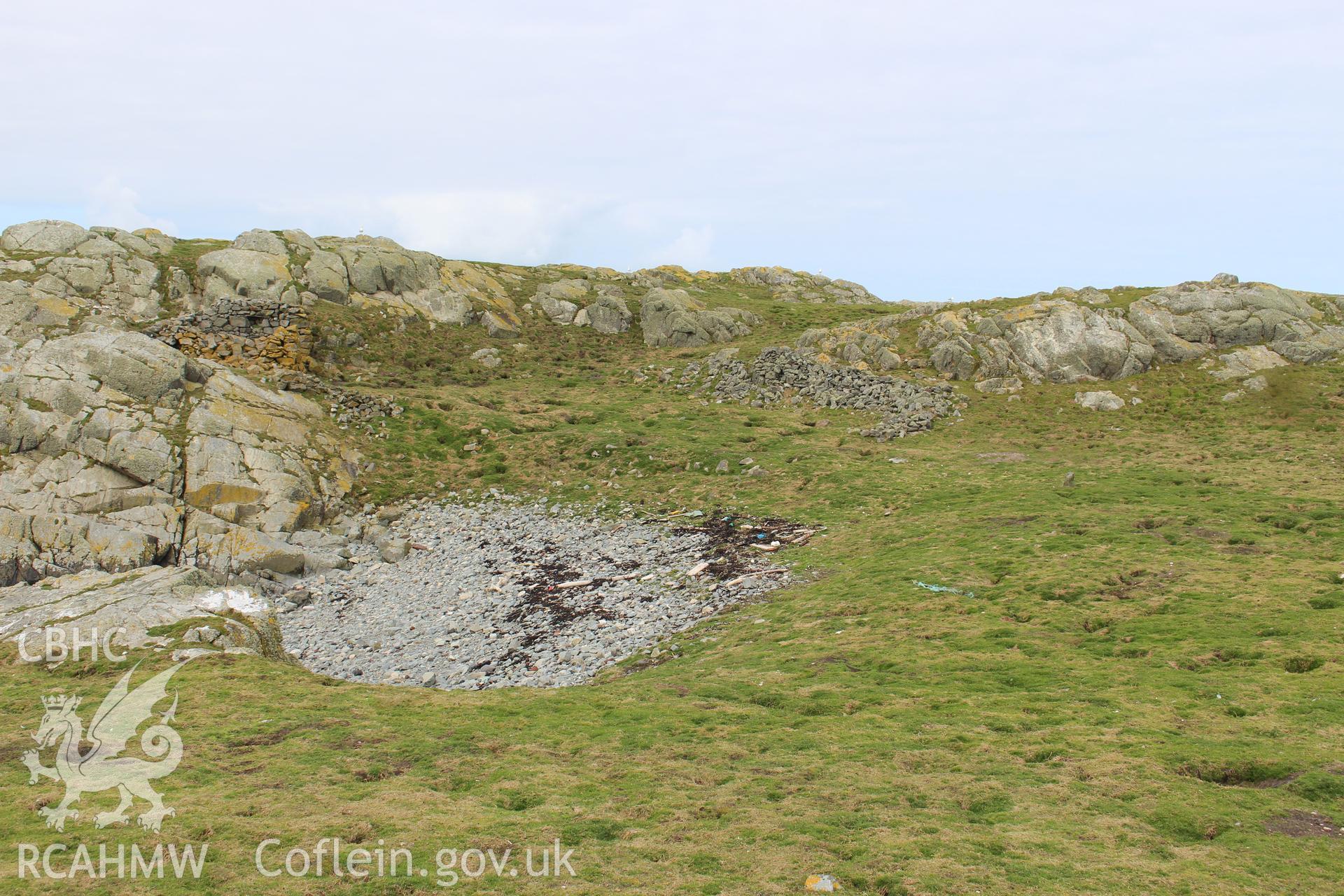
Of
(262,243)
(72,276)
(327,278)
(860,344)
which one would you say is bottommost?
(860,344)

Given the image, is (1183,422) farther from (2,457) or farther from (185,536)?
(2,457)

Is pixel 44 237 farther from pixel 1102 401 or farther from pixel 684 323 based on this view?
pixel 1102 401

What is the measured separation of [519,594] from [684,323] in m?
51.2

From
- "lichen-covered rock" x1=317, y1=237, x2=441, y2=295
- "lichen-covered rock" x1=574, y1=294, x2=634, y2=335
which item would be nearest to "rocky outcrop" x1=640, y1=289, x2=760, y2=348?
"lichen-covered rock" x1=574, y1=294, x2=634, y2=335

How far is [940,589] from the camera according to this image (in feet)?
93.0

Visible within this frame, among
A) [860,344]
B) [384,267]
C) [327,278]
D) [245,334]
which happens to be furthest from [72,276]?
[860,344]

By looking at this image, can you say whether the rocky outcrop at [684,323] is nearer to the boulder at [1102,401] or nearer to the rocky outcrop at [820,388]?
the rocky outcrop at [820,388]

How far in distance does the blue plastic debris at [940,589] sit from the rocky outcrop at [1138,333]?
37.4m

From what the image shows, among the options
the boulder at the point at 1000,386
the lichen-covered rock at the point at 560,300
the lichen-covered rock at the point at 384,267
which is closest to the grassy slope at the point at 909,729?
the boulder at the point at 1000,386

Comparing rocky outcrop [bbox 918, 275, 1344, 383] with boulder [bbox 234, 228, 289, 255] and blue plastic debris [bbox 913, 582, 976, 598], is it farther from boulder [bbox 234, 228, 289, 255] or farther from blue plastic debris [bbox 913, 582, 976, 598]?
boulder [bbox 234, 228, 289, 255]

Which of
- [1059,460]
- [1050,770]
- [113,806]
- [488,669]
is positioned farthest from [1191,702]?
[1059,460]

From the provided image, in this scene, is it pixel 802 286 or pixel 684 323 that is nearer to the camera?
pixel 684 323

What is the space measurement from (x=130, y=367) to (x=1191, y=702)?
52.6m

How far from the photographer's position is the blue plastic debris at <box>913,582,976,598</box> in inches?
1093
